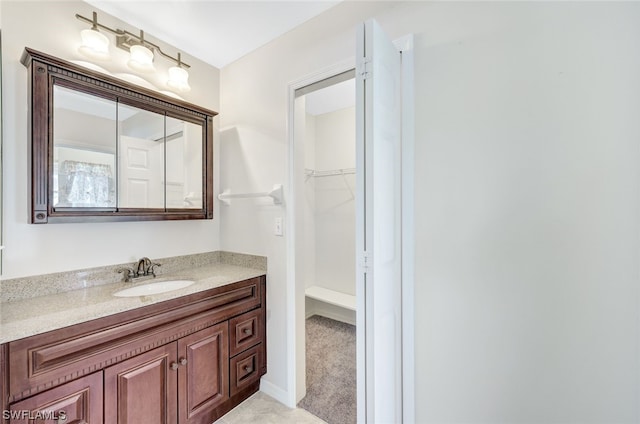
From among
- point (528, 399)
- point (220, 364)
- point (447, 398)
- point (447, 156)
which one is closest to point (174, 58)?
point (447, 156)

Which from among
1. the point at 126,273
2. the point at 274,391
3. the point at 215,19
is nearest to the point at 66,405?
the point at 126,273

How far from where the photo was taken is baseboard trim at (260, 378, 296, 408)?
172 cm

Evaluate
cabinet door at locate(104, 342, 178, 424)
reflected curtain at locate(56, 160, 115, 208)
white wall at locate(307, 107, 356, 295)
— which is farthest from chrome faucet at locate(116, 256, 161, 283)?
white wall at locate(307, 107, 356, 295)

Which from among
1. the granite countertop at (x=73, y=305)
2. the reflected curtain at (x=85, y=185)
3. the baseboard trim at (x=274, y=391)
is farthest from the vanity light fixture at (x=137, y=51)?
the baseboard trim at (x=274, y=391)

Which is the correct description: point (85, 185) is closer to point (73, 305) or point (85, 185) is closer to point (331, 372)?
point (73, 305)

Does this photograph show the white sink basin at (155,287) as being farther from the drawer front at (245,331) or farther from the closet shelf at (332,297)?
the closet shelf at (332,297)

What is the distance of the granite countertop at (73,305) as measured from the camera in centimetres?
97

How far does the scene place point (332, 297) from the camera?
2.86 metres

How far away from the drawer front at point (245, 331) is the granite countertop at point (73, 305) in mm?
267

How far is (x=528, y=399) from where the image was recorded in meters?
1.02

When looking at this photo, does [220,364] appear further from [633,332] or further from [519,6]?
[519,6]

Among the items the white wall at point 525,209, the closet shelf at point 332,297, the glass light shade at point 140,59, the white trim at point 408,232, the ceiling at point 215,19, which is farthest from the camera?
the closet shelf at point 332,297

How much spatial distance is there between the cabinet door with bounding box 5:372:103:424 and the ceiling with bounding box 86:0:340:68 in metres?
1.94

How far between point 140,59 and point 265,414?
7.76 feet
